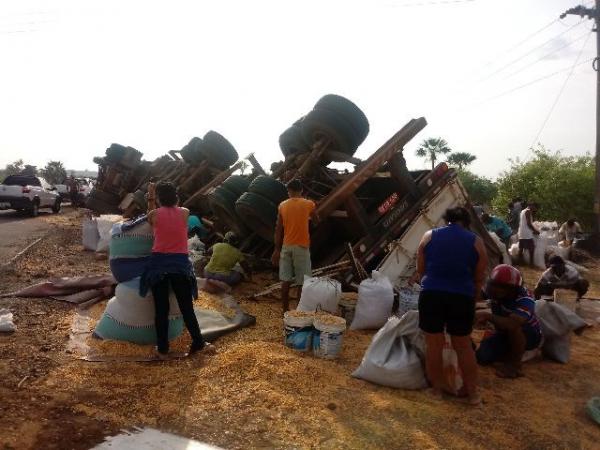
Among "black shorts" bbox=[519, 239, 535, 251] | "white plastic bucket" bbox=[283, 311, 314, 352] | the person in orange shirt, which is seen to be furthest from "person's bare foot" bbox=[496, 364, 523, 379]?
"black shorts" bbox=[519, 239, 535, 251]

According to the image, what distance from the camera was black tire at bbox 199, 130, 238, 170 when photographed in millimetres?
14125

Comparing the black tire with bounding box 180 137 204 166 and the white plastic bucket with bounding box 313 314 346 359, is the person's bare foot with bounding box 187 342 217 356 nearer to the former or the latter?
the white plastic bucket with bounding box 313 314 346 359

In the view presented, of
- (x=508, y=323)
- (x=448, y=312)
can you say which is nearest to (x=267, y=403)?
(x=448, y=312)

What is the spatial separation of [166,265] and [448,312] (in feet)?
8.30

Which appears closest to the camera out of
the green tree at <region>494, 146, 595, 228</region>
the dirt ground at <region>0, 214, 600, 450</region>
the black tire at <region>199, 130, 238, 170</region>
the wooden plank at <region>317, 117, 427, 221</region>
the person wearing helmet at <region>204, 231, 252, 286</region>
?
the dirt ground at <region>0, 214, 600, 450</region>

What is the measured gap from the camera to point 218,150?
14133 millimetres

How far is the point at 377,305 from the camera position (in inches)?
247

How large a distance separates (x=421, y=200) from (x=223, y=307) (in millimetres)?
3616

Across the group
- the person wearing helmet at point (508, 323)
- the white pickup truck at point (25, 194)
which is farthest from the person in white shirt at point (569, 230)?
the white pickup truck at point (25, 194)

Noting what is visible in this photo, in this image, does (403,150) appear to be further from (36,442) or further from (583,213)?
(583,213)

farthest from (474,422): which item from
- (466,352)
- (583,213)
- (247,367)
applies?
(583,213)

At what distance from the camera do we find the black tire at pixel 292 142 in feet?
30.6

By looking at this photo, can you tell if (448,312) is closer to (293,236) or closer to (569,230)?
(293,236)

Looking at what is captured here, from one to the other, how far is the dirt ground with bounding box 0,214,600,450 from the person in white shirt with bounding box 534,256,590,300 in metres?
2.48
